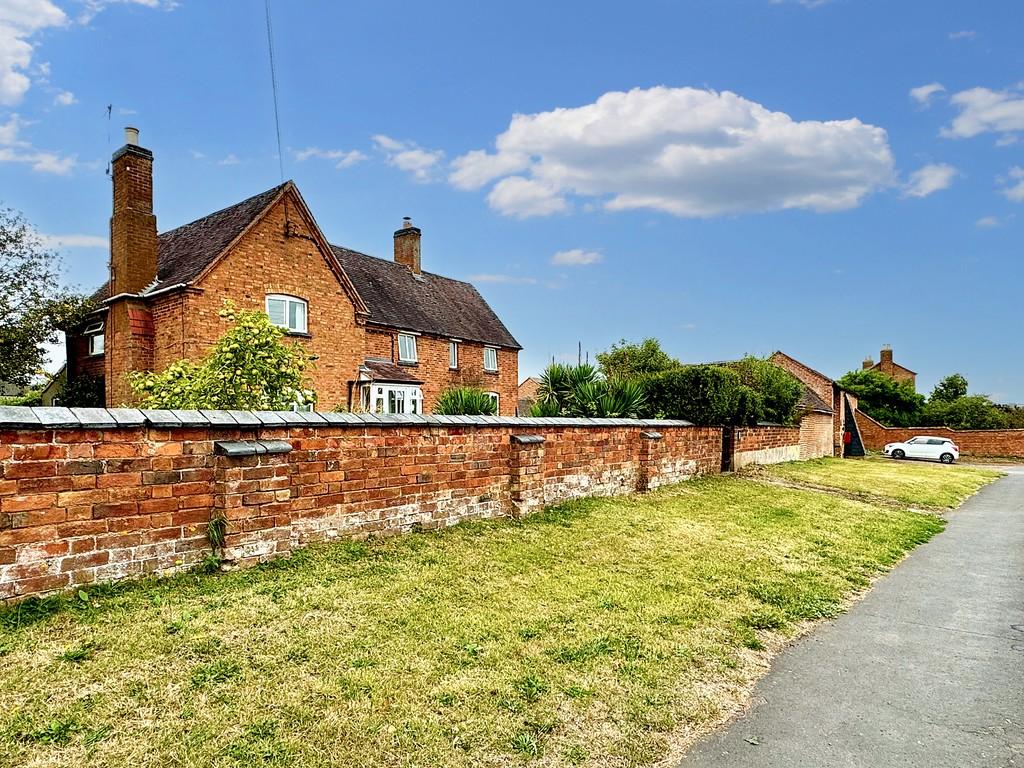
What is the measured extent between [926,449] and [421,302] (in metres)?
29.9

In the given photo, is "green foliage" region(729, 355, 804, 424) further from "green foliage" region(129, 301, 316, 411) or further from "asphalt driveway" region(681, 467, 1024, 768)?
"green foliage" region(129, 301, 316, 411)

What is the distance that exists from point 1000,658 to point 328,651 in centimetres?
551

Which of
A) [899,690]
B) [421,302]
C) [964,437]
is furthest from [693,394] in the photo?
[964,437]

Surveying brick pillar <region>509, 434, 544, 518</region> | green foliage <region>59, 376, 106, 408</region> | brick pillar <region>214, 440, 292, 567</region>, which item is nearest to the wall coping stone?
brick pillar <region>214, 440, 292, 567</region>

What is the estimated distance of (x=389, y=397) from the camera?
22.2 metres

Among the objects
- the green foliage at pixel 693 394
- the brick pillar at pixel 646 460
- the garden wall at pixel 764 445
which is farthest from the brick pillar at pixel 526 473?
the garden wall at pixel 764 445

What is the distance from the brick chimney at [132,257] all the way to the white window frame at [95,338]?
2846mm

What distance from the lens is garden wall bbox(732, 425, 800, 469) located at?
1667cm

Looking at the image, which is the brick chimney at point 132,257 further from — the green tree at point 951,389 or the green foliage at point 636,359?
the green tree at point 951,389

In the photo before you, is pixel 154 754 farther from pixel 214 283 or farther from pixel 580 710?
pixel 214 283

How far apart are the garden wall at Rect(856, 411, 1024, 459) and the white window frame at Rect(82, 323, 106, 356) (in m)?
43.1

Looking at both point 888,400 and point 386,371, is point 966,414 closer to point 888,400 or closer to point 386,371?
point 888,400

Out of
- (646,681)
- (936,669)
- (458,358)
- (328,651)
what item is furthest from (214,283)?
(936,669)

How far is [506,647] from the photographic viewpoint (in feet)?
15.4
